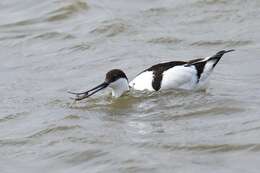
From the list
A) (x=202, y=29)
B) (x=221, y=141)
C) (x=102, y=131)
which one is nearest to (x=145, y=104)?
(x=102, y=131)

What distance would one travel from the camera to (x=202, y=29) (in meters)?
15.8

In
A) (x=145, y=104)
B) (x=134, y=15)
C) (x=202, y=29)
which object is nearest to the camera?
(x=145, y=104)

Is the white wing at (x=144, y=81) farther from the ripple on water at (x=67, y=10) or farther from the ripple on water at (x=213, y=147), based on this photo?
the ripple on water at (x=67, y=10)

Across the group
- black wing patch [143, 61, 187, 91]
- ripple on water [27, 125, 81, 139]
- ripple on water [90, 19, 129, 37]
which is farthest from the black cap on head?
ripple on water [90, 19, 129, 37]

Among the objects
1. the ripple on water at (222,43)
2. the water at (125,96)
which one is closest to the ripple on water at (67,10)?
the water at (125,96)

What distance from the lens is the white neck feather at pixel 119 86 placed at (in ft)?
41.8

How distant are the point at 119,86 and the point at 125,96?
0.59 feet

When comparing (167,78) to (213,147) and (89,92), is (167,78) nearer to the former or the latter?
(89,92)

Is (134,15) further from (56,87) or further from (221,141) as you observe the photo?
(221,141)

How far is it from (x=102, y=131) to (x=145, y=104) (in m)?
1.44

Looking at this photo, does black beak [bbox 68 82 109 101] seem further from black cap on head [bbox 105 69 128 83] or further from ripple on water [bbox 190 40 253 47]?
ripple on water [bbox 190 40 253 47]

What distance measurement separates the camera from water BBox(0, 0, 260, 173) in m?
9.89

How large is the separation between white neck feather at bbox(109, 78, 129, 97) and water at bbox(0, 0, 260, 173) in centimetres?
13

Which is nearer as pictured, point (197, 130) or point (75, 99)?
point (197, 130)
